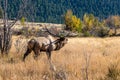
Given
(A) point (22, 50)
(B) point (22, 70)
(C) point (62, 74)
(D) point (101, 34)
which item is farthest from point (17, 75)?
(D) point (101, 34)

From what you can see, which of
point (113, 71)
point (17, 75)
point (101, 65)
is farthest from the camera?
point (101, 65)

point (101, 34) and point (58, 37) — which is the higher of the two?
point (58, 37)

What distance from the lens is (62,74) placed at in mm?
6629

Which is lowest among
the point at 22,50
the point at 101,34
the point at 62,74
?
the point at 101,34

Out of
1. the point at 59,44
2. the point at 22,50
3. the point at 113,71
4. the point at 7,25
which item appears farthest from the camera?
the point at 22,50

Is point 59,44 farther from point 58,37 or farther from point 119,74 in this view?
point 119,74

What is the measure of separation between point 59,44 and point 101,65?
2684 millimetres

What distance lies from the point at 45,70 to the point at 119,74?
6.55 ft

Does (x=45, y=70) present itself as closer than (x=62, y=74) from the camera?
No

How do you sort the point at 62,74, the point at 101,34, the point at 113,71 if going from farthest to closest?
the point at 101,34 → the point at 113,71 → the point at 62,74

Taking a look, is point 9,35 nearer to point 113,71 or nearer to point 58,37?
point 58,37

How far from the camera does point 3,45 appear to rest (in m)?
13.6

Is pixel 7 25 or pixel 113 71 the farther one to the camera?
pixel 7 25

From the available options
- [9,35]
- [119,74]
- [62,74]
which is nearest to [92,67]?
[119,74]
